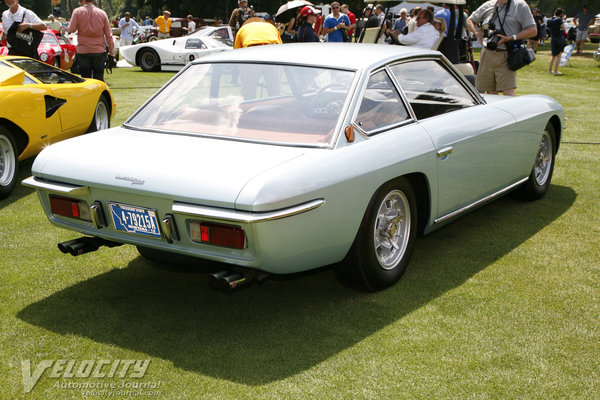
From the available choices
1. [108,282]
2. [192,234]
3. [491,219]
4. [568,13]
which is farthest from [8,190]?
[568,13]

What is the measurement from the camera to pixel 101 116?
8250mm

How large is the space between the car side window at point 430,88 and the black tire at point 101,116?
4.60 meters

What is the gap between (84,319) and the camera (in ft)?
11.8

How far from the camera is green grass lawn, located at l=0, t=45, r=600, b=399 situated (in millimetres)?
2965

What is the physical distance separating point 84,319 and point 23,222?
211cm

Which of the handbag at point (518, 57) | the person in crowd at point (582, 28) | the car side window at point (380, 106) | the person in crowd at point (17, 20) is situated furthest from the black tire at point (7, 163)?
the person in crowd at point (582, 28)

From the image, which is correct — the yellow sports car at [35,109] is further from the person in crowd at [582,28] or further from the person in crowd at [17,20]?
the person in crowd at [582,28]

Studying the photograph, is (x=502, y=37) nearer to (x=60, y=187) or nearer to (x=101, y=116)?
(x=101, y=116)

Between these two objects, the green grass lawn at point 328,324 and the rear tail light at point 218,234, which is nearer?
the green grass lawn at point 328,324

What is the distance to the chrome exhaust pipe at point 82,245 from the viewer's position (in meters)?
3.73

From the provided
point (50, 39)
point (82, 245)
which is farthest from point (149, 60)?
point (82, 245)

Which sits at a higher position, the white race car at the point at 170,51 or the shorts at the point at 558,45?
the shorts at the point at 558,45

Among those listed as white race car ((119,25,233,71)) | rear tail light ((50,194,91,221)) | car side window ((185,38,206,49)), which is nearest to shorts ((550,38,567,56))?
white race car ((119,25,233,71))

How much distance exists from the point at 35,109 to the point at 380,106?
3.84 meters
